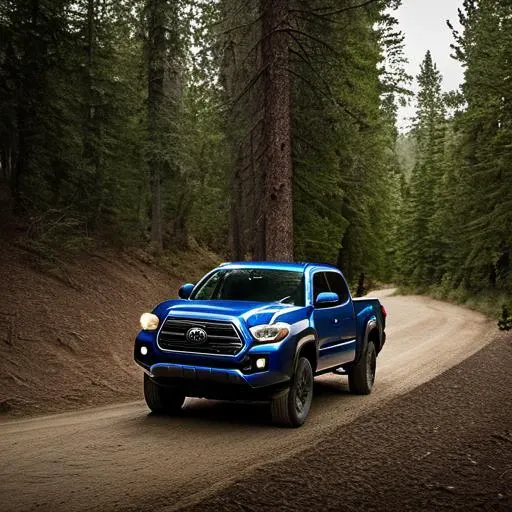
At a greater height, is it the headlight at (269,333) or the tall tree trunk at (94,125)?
the tall tree trunk at (94,125)

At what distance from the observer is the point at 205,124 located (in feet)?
72.4

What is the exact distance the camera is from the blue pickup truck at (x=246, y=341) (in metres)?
7.36

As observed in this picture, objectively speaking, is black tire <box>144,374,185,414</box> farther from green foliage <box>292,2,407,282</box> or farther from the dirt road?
green foliage <box>292,2,407,282</box>

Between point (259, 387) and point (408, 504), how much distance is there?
274 centimetres

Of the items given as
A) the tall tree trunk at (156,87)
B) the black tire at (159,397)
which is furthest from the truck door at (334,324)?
the tall tree trunk at (156,87)

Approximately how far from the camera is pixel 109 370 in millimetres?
12742

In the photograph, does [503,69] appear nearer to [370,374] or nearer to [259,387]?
[370,374]

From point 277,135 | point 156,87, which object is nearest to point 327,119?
point 277,135

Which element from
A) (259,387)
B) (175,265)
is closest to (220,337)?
(259,387)

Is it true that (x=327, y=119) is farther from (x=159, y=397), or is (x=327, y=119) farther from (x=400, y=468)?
(x=400, y=468)

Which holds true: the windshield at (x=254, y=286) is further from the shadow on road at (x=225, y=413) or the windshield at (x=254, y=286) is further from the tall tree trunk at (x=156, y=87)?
the tall tree trunk at (x=156, y=87)

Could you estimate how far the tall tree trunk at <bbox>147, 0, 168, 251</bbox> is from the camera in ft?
71.1

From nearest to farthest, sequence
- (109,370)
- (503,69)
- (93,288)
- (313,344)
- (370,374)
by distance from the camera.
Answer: (313,344) < (370,374) < (109,370) < (93,288) < (503,69)

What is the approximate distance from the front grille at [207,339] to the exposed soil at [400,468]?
159 cm
